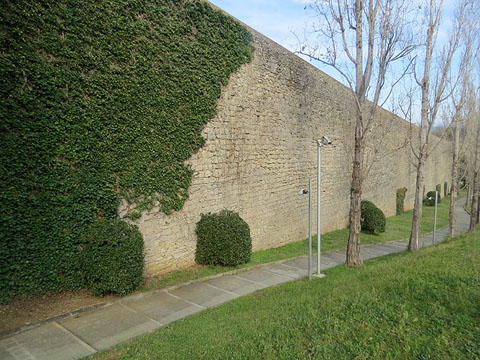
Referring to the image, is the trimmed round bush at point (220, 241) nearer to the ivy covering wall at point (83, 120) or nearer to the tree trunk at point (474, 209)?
the ivy covering wall at point (83, 120)

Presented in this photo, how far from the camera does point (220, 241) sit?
7.68 meters

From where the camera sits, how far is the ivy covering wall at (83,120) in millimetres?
4832

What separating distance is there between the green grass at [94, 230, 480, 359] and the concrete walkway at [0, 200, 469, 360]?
1.25 feet

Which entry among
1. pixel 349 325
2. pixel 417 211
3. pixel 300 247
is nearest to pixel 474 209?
pixel 417 211

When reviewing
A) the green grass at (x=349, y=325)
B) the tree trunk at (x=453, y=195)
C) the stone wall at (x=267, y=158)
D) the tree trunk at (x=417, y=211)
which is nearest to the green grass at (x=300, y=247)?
the stone wall at (x=267, y=158)

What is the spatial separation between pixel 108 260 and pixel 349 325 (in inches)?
148

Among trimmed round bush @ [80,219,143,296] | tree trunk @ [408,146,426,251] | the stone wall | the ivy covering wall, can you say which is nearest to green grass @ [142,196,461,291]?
the stone wall

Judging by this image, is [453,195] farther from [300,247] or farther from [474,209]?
[300,247]

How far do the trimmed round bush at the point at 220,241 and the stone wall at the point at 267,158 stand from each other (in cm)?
23

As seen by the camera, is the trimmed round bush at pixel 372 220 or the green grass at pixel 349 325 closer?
the green grass at pixel 349 325

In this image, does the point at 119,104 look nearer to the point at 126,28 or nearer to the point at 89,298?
the point at 126,28

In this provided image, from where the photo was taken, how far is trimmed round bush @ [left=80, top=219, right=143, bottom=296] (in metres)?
5.34

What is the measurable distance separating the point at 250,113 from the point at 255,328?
6608 mm

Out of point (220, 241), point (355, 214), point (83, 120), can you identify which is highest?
point (83, 120)
